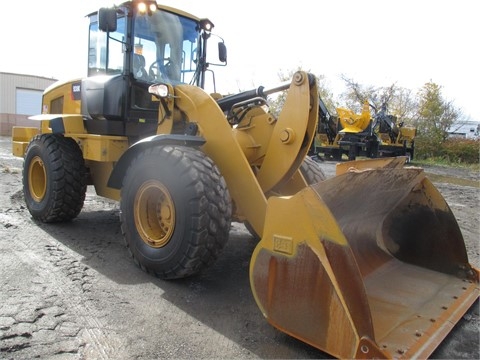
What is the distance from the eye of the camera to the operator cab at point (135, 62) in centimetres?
458

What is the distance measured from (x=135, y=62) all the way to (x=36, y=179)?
2220 mm

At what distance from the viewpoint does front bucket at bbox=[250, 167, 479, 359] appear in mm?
2309

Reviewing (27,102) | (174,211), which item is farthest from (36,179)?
(27,102)

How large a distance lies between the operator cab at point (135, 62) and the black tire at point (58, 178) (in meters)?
0.44

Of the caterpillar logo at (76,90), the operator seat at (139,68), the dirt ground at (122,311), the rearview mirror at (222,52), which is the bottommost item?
the dirt ground at (122,311)

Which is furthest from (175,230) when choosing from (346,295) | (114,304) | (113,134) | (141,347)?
(113,134)

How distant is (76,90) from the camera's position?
5367 millimetres

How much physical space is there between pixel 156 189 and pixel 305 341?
1839 mm

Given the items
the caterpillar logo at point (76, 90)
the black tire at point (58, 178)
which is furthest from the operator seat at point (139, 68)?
the black tire at point (58, 178)

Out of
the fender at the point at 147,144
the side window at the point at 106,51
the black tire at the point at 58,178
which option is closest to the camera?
the fender at the point at 147,144

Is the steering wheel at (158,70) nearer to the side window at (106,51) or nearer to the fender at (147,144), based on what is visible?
the side window at (106,51)

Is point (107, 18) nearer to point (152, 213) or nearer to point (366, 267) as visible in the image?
point (152, 213)

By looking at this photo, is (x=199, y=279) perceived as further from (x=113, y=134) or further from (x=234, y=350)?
(x=113, y=134)

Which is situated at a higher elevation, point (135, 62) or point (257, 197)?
point (135, 62)
